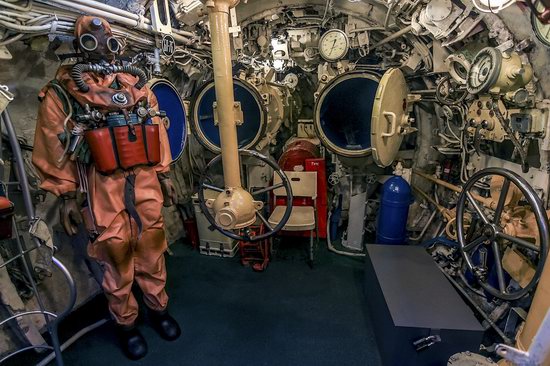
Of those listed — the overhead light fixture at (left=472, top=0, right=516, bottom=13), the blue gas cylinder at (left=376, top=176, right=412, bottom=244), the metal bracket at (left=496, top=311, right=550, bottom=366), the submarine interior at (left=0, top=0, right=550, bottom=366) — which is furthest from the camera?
the blue gas cylinder at (left=376, top=176, right=412, bottom=244)

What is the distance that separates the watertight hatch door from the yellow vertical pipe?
101 centimetres

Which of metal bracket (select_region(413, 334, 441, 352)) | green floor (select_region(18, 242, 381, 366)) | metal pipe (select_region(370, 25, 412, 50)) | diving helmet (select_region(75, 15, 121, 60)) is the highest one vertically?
metal pipe (select_region(370, 25, 412, 50))

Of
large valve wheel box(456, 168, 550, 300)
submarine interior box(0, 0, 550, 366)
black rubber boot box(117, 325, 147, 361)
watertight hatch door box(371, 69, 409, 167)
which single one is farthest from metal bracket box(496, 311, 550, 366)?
black rubber boot box(117, 325, 147, 361)

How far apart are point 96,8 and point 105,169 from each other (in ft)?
3.23

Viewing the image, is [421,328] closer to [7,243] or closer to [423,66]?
[423,66]

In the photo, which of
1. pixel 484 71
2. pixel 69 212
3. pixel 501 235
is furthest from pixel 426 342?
pixel 69 212

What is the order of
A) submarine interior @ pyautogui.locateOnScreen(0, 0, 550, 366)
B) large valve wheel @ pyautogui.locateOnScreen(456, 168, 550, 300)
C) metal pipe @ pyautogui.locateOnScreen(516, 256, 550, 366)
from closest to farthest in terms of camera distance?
metal pipe @ pyautogui.locateOnScreen(516, 256, 550, 366) → large valve wheel @ pyautogui.locateOnScreen(456, 168, 550, 300) → submarine interior @ pyautogui.locateOnScreen(0, 0, 550, 366)

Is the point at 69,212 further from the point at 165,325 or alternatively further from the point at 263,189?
the point at 263,189

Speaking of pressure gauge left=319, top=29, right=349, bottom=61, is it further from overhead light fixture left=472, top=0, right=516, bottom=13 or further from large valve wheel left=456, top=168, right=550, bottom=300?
large valve wheel left=456, top=168, right=550, bottom=300

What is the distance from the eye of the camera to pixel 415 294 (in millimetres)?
1939

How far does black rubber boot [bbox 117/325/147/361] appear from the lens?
201 centimetres

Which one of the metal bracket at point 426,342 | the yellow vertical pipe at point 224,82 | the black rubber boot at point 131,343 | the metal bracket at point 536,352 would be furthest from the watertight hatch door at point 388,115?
the black rubber boot at point 131,343

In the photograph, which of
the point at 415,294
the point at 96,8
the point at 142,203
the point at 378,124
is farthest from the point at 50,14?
the point at 415,294

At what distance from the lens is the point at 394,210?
2812 millimetres
